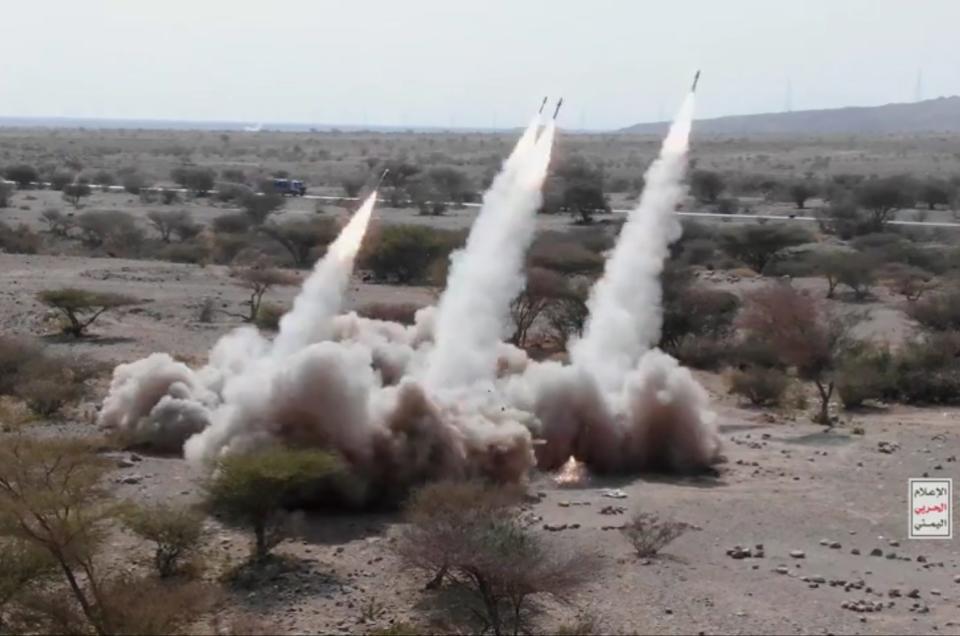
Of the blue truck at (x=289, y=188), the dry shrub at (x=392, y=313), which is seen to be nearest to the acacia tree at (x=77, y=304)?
the dry shrub at (x=392, y=313)

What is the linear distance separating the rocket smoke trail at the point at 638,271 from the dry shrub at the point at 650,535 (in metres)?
7.95

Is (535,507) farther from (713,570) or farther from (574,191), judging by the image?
(574,191)

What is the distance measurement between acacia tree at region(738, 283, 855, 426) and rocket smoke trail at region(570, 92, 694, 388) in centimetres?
336

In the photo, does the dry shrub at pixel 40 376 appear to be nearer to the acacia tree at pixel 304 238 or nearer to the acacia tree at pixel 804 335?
the acacia tree at pixel 804 335

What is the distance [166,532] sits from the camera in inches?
558

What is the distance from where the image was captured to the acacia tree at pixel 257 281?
32.8 meters

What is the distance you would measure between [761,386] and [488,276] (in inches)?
242

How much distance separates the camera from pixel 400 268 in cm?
4009

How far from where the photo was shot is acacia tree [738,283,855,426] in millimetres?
25719

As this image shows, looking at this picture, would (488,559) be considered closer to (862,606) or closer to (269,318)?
(862,606)

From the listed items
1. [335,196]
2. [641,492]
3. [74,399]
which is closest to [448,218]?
[335,196]

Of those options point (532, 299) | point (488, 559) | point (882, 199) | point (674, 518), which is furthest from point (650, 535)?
point (882, 199)

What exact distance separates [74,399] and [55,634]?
10673 millimetres

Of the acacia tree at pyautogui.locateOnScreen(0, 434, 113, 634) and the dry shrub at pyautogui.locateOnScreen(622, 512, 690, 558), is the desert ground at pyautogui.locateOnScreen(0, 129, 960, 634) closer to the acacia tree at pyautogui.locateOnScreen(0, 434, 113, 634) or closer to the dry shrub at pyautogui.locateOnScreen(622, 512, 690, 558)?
the dry shrub at pyautogui.locateOnScreen(622, 512, 690, 558)
